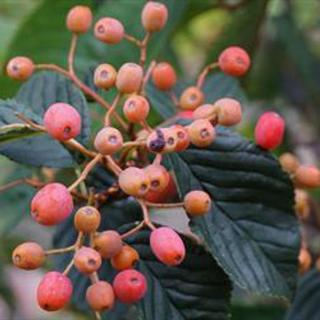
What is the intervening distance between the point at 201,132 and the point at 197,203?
0.28ft

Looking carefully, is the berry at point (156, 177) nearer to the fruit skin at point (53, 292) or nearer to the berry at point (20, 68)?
the fruit skin at point (53, 292)

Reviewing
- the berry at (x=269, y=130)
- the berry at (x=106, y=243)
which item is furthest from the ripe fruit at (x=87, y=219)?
the berry at (x=269, y=130)

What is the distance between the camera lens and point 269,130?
126cm

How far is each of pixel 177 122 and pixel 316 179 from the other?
23cm

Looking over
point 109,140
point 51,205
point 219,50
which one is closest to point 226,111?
point 109,140

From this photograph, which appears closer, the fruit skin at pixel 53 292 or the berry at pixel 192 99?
the fruit skin at pixel 53 292

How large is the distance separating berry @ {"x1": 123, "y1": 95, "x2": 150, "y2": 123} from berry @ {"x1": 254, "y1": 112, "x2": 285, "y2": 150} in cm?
19

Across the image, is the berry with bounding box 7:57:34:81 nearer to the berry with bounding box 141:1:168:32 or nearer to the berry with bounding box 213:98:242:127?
the berry with bounding box 141:1:168:32

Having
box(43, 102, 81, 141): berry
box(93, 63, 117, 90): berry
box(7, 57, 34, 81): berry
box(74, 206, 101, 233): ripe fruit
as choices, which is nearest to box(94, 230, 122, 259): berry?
box(74, 206, 101, 233): ripe fruit

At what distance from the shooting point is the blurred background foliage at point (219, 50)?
1.73 metres

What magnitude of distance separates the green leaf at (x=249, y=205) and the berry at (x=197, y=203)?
0.25 ft

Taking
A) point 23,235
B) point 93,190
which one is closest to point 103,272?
point 93,190

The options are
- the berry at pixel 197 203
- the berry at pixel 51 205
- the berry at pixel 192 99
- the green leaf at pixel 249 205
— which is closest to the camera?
the berry at pixel 51 205

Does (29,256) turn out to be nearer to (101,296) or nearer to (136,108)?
(101,296)
